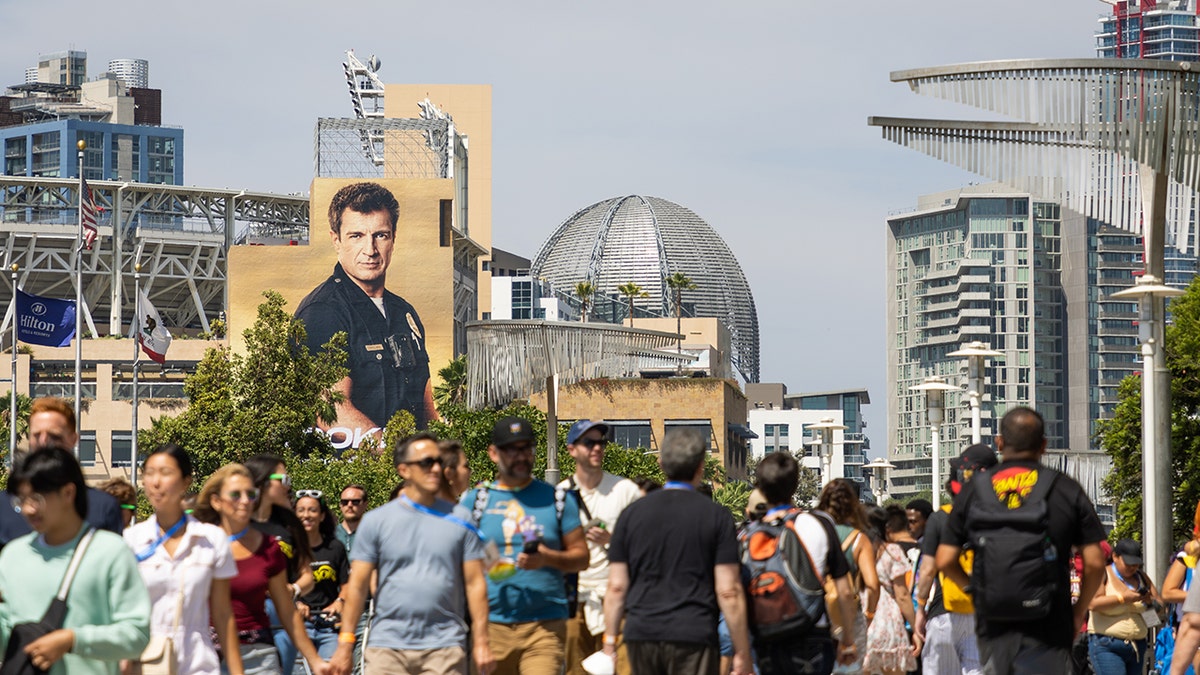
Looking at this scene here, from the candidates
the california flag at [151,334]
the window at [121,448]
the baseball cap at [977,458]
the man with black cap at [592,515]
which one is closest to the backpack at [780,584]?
the man with black cap at [592,515]

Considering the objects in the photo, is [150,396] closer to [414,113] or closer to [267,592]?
[414,113]

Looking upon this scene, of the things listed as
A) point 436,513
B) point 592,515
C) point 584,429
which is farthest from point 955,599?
point 436,513

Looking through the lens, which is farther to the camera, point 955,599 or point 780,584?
point 955,599

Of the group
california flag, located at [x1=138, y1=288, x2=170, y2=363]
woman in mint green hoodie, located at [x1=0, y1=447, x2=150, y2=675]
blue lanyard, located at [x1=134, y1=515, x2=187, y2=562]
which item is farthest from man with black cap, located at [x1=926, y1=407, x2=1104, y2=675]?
california flag, located at [x1=138, y1=288, x2=170, y2=363]

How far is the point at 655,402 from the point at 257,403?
29.7 metres

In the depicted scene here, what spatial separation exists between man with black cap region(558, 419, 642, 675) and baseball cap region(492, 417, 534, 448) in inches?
15.6

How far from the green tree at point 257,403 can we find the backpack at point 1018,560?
70.1 m

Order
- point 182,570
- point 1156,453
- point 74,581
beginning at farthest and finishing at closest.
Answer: point 1156,453, point 182,570, point 74,581

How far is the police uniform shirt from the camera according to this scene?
12219cm

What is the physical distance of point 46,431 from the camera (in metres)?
9.81

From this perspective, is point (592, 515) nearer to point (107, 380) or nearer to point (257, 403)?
point (257, 403)

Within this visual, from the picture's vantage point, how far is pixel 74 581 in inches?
300

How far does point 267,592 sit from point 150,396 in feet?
392

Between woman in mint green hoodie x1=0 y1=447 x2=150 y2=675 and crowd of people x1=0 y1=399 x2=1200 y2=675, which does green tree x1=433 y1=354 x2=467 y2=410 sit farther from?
woman in mint green hoodie x1=0 y1=447 x2=150 y2=675
